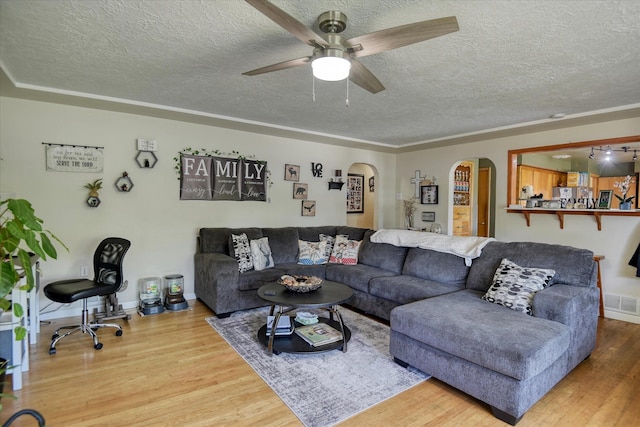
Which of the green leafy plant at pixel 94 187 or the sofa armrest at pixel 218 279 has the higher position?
the green leafy plant at pixel 94 187

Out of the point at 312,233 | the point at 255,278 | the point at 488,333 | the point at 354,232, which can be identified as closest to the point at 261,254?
the point at 255,278

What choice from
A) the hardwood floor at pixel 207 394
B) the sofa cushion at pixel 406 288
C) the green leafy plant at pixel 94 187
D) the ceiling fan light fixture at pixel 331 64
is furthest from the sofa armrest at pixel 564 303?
the green leafy plant at pixel 94 187

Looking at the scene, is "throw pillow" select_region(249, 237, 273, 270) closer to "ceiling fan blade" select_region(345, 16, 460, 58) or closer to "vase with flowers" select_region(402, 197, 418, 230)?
"ceiling fan blade" select_region(345, 16, 460, 58)

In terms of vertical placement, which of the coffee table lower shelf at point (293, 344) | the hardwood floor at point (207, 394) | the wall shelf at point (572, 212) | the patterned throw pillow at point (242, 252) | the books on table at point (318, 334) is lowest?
the hardwood floor at point (207, 394)

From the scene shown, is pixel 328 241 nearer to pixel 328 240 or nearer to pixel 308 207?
pixel 328 240

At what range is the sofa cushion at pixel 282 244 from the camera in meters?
4.49

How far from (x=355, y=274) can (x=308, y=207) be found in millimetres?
1877

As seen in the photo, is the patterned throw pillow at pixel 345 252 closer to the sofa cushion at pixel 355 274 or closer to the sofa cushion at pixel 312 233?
the sofa cushion at pixel 355 274

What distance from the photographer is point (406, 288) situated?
333 cm

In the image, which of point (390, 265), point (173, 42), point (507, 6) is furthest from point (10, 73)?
point (390, 265)

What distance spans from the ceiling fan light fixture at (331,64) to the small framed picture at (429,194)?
4.41m

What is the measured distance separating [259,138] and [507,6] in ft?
11.9

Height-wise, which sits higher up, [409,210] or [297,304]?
[409,210]

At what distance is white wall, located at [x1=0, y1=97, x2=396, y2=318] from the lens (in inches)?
136
